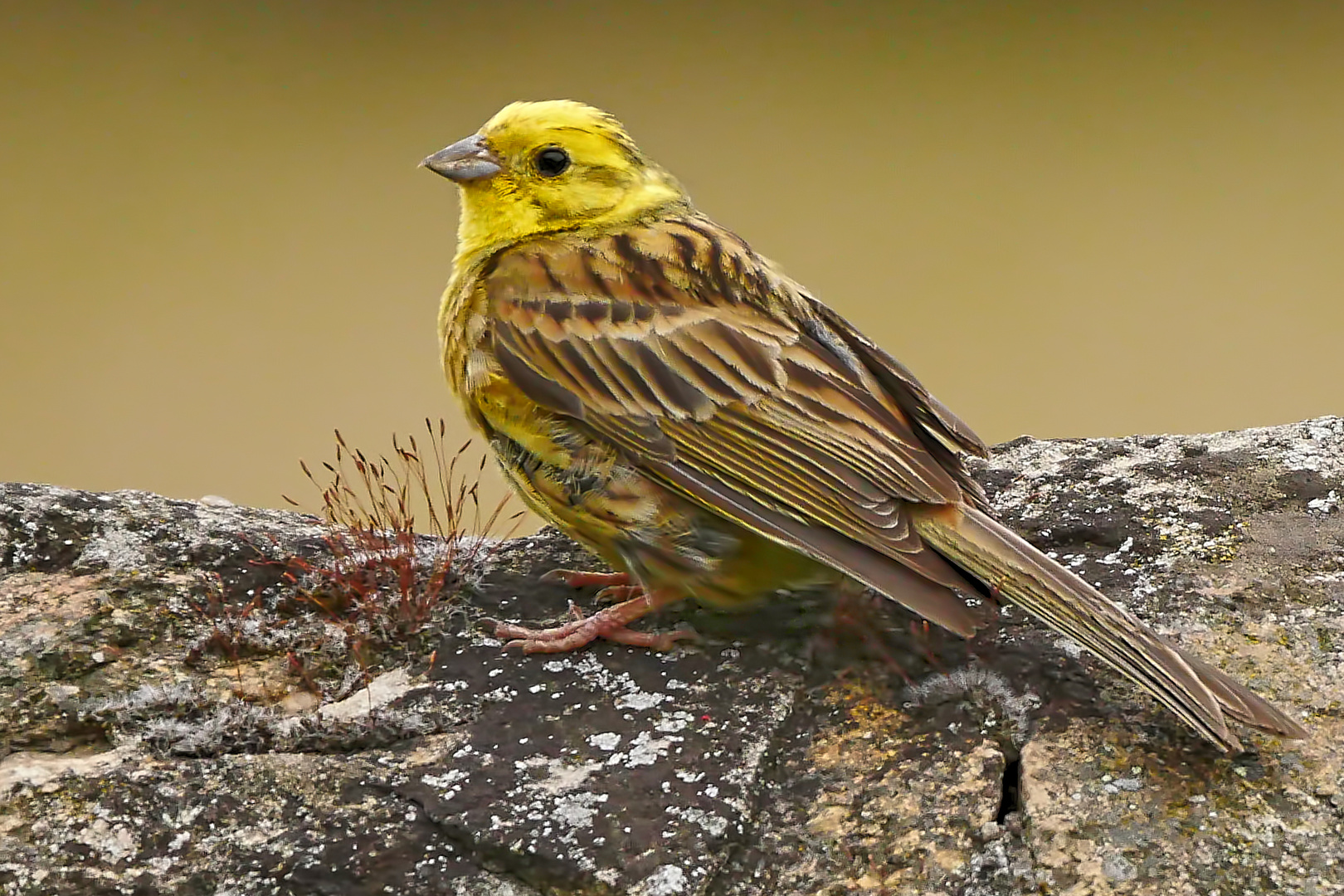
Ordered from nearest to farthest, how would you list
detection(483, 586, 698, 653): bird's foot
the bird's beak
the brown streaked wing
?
the brown streaked wing < detection(483, 586, 698, 653): bird's foot < the bird's beak

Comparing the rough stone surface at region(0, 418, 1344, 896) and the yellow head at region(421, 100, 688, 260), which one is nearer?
the rough stone surface at region(0, 418, 1344, 896)

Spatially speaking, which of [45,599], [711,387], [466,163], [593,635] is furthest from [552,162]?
[45,599]

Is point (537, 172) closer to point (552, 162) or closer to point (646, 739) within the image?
point (552, 162)

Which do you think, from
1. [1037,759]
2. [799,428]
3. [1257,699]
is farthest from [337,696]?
[1257,699]

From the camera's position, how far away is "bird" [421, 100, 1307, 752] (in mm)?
2770

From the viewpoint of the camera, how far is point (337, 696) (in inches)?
115

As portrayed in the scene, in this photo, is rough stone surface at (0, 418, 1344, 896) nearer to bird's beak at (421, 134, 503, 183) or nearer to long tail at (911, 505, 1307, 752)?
long tail at (911, 505, 1307, 752)

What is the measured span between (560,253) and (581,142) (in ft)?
1.16

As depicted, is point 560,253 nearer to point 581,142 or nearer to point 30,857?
point 581,142

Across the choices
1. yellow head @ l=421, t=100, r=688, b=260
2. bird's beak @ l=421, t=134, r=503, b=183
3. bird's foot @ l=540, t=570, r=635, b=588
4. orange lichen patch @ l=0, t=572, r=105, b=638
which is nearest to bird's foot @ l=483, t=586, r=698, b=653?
bird's foot @ l=540, t=570, r=635, b=588

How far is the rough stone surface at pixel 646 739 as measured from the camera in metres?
2.37

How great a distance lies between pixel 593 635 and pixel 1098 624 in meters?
1.10

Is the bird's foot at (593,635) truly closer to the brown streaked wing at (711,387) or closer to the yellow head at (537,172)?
the brown streaked wing at (711,387)

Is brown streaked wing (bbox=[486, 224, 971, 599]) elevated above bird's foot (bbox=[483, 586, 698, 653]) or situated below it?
above
